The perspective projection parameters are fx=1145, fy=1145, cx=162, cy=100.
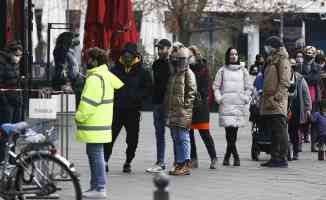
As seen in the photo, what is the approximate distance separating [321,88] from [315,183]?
303 inches

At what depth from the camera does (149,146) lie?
2186 cm

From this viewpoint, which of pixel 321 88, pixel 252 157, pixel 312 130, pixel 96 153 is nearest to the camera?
pixel 96 153

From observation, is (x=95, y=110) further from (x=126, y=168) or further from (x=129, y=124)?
(x=126, y=168)

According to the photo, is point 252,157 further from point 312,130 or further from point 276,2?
point 276,2

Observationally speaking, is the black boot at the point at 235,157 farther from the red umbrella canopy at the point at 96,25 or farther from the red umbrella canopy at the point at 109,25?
the red umbrella canopy at the point at 96,25

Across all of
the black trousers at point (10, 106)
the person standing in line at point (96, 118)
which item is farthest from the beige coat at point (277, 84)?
the person standing in line at point (96, 118)

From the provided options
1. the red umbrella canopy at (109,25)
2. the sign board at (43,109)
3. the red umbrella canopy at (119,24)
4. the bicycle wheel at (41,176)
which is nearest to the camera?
the bicycle wheel at (41,176)

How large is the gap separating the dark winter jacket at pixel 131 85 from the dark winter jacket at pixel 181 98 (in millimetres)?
512

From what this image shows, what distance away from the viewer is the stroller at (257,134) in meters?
18.7

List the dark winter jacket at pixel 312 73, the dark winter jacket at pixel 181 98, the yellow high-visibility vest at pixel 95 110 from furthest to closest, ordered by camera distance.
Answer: the dark winter jacket at pixel 312 73 < the dark winter jacket at pixel 181 98 < the yellow high-visibility vest at pixel 95 110

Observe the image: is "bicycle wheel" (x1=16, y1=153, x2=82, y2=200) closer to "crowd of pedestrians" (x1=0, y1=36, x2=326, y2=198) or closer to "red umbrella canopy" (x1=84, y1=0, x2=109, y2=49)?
"crowd of pedestrians" (x1=0, y1=36, x2=326, y2=198)

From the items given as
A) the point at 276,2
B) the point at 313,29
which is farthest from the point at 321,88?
the point at 313,29

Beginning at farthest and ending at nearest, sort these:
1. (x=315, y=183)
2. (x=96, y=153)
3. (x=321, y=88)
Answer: (x=321, y=88), (x=315, y=183), (x=96, y=153)

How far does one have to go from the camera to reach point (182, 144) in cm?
1609
